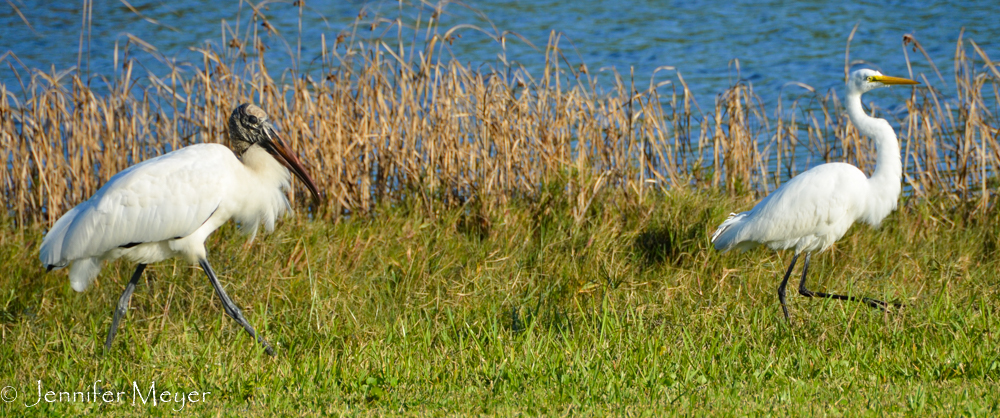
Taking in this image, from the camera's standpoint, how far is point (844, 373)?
3346mm

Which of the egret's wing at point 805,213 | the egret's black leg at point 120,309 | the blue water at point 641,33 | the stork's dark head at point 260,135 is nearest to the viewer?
the egret's black leg at point 120,309

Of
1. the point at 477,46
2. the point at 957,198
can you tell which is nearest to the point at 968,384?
the point at 957,198

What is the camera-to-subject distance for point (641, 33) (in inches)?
559

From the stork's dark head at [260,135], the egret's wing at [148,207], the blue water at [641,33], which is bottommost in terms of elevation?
the blue water at [641,33]

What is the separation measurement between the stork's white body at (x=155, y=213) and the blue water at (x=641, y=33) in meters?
7.19

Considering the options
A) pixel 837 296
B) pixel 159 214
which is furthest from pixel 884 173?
pixel 159 214

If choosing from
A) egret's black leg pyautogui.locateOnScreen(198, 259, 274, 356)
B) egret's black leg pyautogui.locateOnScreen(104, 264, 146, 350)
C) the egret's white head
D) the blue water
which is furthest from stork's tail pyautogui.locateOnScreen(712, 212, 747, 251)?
the blue water

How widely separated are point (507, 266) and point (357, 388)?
1839mm

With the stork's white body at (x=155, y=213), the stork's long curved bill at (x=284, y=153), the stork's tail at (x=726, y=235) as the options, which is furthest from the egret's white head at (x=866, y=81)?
the stork's white body at (x=155, y=213)

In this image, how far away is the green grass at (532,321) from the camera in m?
3.19

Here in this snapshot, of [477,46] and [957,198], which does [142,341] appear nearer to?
[957,198]

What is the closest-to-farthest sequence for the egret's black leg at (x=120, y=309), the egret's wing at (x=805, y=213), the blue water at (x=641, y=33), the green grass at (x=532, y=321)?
the green grass at (x=532, y=321), the egret's black leg at (x=120, y=309), the egret's wing at (x=805, y=213), the blue water at (x=641, y=33)

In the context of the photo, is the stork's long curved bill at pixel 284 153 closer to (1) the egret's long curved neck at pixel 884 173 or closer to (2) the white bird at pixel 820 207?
(2) the white bird at pixel 820 207

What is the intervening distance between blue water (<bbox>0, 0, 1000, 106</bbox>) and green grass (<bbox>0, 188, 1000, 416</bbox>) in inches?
223
